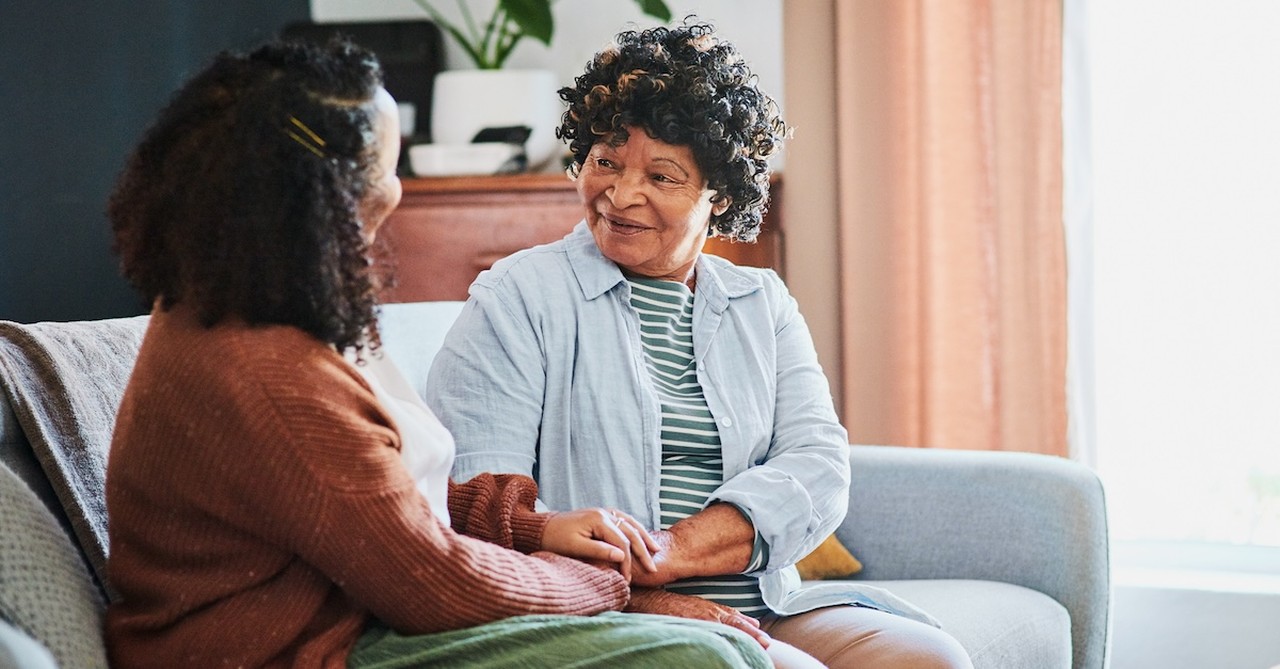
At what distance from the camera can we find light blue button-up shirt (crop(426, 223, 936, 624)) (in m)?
1.52

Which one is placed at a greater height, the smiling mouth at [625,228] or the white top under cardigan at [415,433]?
the smiling mouth at [625,228]

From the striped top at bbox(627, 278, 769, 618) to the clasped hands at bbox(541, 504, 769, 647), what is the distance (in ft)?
0.13

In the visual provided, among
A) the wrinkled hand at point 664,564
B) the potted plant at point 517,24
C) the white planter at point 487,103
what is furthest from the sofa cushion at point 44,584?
the potted plant at point 517,24

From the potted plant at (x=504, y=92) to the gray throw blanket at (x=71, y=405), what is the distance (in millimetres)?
1422

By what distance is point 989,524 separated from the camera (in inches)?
78.4

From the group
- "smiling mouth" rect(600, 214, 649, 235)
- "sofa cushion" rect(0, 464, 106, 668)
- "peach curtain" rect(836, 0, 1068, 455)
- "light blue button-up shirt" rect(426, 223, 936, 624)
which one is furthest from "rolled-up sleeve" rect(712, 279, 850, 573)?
"peach curtain" rect(836, 0, 1068, 455)

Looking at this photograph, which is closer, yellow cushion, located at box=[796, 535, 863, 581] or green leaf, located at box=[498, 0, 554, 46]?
yellow cushion, located at box=[796, 535, 863, 581]

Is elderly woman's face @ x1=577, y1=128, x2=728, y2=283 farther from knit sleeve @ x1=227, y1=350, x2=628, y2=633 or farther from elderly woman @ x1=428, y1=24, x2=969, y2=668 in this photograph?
knit sleeve @ x1=227, y1=350, x2=628, y2=633

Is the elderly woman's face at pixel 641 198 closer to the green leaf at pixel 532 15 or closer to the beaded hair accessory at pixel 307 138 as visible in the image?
the beaded hair accessory at pixel 307 138

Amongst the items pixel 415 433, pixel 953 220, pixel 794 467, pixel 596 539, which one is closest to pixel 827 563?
pixel 794 467

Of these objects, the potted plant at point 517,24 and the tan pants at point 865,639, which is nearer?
the tan pants at point 865,639

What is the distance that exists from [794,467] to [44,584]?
857 mm

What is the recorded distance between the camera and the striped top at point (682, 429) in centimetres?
153

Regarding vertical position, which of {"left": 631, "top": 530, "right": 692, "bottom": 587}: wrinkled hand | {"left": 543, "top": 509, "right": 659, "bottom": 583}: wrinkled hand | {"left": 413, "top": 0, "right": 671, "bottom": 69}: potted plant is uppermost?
{"left": 413, "top": 0, "right": 671, "bottom": 69}: potted plant
